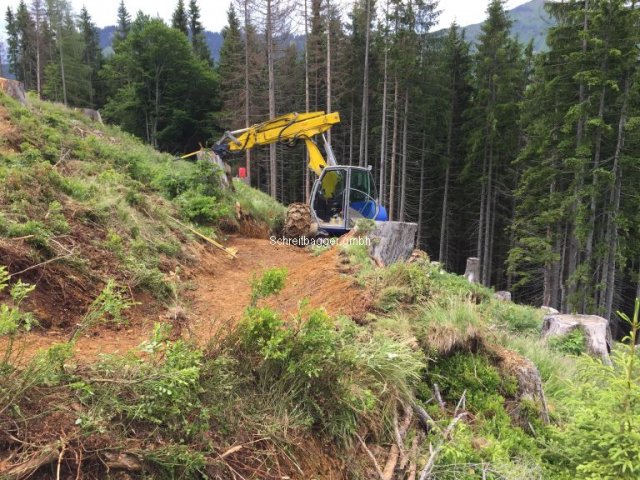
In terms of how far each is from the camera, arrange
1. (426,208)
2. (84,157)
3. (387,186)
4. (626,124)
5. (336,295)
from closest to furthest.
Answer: (336,295), (84,157), (626,124), (387,186), (426,208)

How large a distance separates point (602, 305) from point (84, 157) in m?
15.7

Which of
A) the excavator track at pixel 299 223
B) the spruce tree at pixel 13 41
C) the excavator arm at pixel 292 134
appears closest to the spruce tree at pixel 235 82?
the excavator arm at pixel 292 134

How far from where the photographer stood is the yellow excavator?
34.9 ft

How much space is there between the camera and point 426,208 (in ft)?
98.1

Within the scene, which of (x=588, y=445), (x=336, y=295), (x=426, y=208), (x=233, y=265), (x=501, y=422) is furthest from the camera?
(x=426, y=208)

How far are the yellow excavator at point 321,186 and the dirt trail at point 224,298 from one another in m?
2.56

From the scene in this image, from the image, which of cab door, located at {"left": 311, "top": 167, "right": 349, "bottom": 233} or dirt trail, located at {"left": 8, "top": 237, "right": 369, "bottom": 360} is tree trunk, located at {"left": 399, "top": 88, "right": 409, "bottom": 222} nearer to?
cab door, located at {"left": 311, "top": 167, "right": 349, "bottom": 233}

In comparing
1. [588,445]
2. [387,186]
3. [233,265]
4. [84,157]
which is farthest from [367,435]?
[387,186]

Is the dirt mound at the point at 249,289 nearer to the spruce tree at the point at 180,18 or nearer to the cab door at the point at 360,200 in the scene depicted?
the cab door at the point at 360,200

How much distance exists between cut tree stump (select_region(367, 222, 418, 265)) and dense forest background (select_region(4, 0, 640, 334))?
882 cm

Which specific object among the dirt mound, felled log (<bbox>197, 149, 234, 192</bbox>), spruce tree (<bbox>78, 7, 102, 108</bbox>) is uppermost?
spruce tree (<bbox>78, 7, 102, 108</bbox>)

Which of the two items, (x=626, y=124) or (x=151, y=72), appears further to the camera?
(x=151, y=72)

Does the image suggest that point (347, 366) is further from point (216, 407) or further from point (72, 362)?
point (72, 362)

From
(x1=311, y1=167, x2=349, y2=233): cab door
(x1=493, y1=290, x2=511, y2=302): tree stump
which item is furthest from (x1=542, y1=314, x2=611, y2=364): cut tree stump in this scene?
Result: (x1=311, y1=167, x2=349, y2=233): cab door
